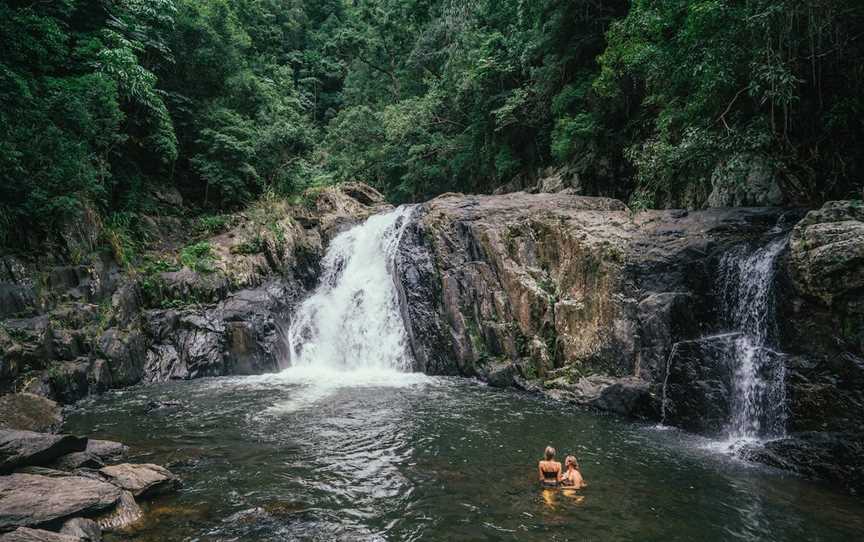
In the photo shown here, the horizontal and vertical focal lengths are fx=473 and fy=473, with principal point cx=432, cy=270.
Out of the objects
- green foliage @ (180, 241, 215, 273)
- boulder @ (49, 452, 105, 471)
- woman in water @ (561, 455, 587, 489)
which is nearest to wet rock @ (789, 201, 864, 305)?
woman in water @ (561, 455, 587, 489)

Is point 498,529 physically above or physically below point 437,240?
below

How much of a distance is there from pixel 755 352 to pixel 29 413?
14275 mm

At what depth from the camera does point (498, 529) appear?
5.85 metres

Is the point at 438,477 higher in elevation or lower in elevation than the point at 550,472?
lower

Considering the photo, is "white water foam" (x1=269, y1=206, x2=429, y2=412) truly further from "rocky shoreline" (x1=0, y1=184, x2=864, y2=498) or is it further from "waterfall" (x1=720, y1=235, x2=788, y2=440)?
"waterfall" (x1=720, y1=235, x2=788, y2=440)

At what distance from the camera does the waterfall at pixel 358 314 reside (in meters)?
15.9

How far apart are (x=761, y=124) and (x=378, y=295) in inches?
477

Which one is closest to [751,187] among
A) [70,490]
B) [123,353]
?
[70,490]

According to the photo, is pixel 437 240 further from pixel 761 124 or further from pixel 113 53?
pixel 113 53

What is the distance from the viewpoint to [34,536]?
495 centimetres

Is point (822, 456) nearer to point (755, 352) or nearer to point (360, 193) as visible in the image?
point (755, 352)

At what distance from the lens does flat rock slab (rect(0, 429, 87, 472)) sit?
630 centimetres

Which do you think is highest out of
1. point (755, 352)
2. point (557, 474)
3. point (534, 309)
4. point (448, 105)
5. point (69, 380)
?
point (448, 105)

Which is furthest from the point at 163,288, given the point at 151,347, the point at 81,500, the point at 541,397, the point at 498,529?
the point at 498,529
